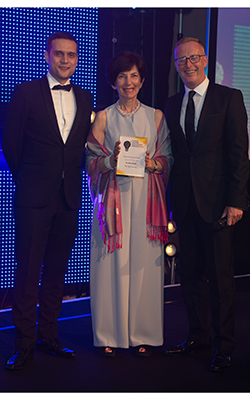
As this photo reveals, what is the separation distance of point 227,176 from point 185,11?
8.81ft

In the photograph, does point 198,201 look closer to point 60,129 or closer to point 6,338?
point 60,129

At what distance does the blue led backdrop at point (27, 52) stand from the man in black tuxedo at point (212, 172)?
58.4 inches

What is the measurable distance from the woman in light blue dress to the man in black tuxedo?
0.52 feet

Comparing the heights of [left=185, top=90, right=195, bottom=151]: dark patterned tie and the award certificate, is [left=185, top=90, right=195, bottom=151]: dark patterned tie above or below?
above

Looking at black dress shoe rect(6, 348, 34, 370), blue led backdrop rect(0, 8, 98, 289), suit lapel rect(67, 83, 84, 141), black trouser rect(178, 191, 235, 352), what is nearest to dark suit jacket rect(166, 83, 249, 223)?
black trouser rect(178, 191, 235, 352)

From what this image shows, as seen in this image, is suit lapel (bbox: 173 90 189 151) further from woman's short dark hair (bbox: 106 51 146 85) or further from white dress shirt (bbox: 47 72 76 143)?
white dress shirt (bbox: 47 72 76 143)

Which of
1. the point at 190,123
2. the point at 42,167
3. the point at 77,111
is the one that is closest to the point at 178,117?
the point at 190,123

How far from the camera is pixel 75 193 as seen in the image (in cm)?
304

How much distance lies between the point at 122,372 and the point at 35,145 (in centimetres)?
154

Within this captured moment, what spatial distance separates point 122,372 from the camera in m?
2.78

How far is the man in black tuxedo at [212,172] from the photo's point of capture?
2.86 metres

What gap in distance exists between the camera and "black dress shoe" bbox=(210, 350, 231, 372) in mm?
2811

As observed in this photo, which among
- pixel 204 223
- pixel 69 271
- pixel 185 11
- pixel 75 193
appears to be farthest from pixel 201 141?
pixel 185 11

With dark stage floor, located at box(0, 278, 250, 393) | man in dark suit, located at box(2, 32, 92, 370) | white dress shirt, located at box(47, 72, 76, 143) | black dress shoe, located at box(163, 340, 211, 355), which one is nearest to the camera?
dark stage floor, located at box(0, 278, 250, 393)
